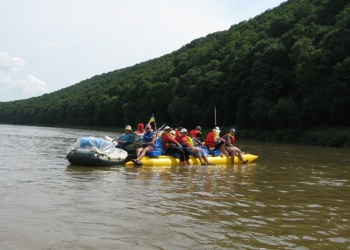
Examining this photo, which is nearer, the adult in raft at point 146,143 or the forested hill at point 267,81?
the adult in raft at point 146,143

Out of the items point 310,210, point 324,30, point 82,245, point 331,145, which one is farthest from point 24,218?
point 324,30

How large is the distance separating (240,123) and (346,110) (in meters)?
14.0

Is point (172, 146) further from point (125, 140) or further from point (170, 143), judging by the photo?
point (125, 140)

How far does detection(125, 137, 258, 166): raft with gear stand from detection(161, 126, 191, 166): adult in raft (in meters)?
0.17

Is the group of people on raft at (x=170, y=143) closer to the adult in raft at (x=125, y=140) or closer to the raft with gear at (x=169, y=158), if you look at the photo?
the adult in raft at (x=125, y=140)

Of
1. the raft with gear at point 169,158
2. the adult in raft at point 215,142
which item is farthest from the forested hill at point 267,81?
the raft with gear at point 169,158

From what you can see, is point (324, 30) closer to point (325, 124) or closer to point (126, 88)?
point (325, 124)

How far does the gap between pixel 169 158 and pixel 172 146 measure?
46 centimetres

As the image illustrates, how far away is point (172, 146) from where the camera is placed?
15.4m

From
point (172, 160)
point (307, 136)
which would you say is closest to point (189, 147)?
point (172, 160)

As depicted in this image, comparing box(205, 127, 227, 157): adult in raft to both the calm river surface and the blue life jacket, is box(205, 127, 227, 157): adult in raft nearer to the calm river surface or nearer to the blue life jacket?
the blue life jacket

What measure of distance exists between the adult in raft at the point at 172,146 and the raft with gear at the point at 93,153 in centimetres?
180

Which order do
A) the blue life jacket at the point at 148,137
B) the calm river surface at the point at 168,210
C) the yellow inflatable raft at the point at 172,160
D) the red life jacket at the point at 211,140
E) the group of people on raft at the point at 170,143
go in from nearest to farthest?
the calm river surface at the point at 168,210, the yellow inflatable raft at the point at 172,160, the group of people on raft at the point at 170,143, the blue life jacket at the point at 148,137, the red life jacket at the point at 211,140

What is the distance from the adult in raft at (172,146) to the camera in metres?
15.3
